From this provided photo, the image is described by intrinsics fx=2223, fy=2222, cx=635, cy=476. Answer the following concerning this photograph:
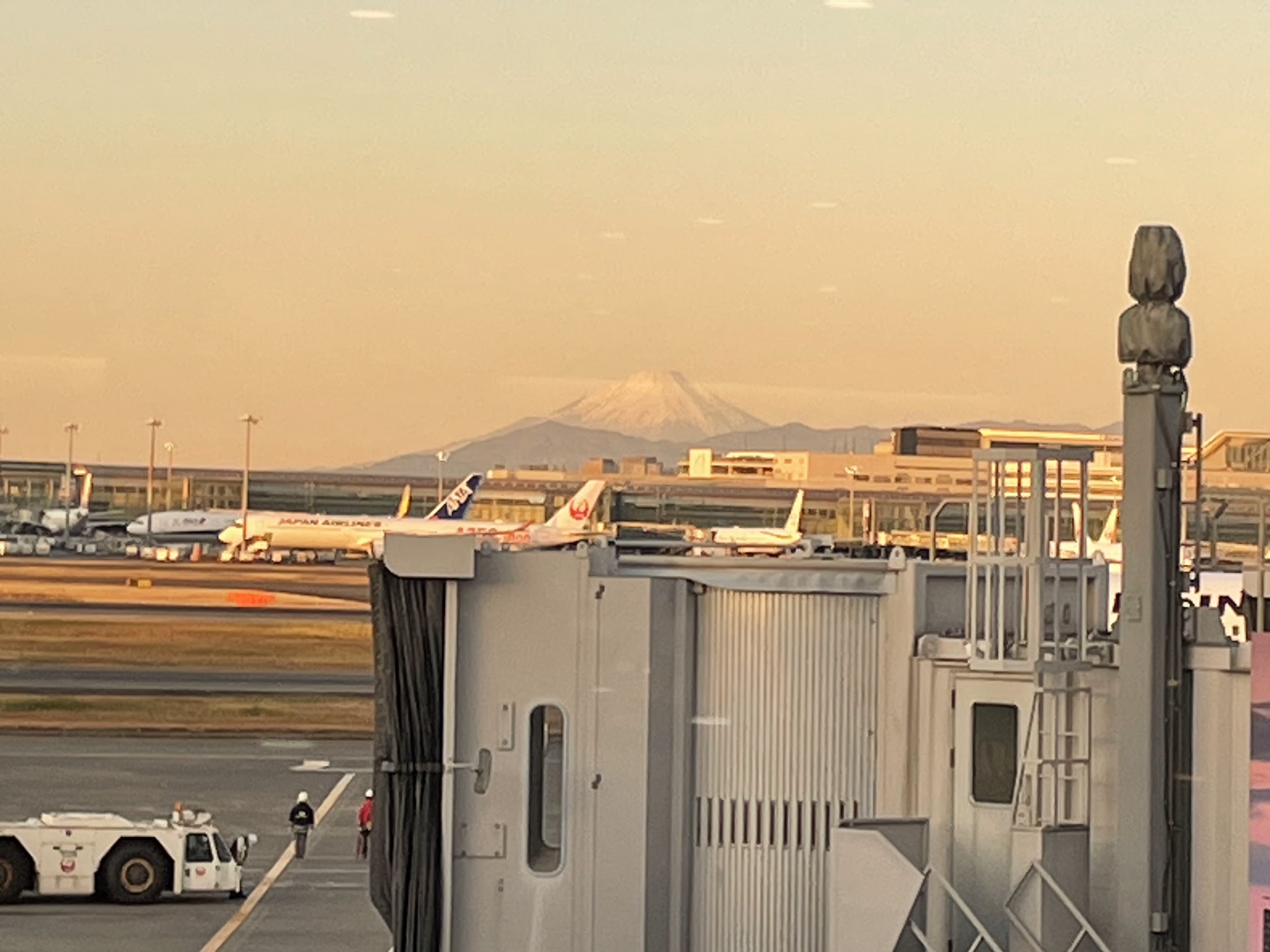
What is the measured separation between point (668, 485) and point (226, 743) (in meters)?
56.5

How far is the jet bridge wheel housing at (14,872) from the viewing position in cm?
3259

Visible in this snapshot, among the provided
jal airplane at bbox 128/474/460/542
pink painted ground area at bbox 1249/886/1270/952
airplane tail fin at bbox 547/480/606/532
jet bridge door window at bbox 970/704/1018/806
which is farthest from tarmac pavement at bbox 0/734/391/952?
jal airplane at bbox 128/474/460/542

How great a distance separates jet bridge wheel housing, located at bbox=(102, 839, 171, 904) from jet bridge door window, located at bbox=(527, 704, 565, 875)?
21.6 m

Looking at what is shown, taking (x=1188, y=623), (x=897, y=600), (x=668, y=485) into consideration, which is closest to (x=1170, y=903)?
(x=1188, y=623)

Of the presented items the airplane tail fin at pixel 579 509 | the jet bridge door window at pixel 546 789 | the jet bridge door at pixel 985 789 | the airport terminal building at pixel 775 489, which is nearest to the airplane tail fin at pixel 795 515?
the airport terminal building at pixel 775 489

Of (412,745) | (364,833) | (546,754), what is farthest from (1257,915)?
(364,833)

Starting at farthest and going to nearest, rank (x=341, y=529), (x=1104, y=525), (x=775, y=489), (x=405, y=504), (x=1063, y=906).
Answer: (x=405, y=504), (x=341, y=529), (x=775, y=489), (x=1104, y=525), (x=1063, y=906)

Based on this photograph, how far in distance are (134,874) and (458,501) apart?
331 ft

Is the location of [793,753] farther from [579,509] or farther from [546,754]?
[579,509]

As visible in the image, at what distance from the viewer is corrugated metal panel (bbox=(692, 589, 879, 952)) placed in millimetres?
12398

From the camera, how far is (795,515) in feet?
364

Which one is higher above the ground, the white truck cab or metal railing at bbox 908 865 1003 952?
metal railing at bbox 908 865 1003 952

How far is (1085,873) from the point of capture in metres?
11.0

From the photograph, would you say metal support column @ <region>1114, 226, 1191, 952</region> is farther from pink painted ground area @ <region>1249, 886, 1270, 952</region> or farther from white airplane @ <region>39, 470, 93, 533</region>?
white airplane @ <region>39, 470, 93, 533</region>
